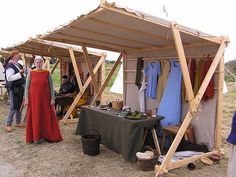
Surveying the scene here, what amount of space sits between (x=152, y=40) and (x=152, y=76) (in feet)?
2.64

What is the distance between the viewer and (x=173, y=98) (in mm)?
4488

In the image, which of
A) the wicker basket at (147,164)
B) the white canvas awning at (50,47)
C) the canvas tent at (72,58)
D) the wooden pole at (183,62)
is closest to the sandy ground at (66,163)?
the wicker basket at (147,164)

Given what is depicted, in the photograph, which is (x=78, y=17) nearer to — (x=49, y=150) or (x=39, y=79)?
(x=39, y=79)

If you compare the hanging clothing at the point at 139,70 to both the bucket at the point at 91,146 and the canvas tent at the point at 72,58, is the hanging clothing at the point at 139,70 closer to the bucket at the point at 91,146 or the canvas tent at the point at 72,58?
the canvas tent at the point at 72,58

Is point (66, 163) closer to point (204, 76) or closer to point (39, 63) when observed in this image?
point (39, 63)

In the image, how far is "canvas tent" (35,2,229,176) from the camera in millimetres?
3113

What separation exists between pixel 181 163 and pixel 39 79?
2554 millimetres

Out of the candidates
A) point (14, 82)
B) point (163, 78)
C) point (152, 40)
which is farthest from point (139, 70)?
point (14, 82)

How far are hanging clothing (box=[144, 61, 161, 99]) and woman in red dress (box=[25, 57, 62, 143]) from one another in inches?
67.4

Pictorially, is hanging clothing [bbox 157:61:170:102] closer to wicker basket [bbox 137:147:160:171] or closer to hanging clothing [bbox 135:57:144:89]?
hanging clothing [bbox 135:57:144:89]

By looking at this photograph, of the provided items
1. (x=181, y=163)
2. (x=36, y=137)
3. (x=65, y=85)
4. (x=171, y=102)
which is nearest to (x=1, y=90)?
(x=65, y=85)

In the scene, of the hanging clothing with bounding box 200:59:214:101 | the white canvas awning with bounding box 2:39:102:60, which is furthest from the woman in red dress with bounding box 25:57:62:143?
the hanging clothing with bounding box 200:59:214:101

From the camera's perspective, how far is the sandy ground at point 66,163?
3.44m

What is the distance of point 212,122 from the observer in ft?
13.5
